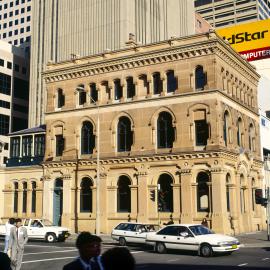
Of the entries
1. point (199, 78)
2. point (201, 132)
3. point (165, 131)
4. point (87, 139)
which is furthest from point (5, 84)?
point (201, 132)

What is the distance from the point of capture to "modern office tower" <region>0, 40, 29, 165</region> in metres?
87.2

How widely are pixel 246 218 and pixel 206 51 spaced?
595 inches

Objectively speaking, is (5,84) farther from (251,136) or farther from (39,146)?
(251,136)

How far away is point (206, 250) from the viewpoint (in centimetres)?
2278

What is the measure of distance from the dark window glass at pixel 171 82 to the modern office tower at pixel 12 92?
5276cm

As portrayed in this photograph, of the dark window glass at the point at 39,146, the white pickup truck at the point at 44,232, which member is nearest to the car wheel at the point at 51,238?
the white pickup truck at the point at 44,232

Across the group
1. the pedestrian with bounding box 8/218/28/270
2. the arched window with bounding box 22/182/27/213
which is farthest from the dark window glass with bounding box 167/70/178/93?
the pedestrian with bounding box 8/218/28/270

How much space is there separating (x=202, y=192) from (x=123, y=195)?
7260 mm

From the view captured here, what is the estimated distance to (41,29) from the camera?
89.7 meters

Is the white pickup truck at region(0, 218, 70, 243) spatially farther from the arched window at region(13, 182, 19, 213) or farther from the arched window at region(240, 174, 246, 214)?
the arched window at region(240, 174, 246, 214)

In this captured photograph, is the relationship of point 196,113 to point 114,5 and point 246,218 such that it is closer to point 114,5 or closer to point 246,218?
point 246,218

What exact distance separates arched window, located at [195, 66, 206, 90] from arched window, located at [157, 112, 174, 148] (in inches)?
137

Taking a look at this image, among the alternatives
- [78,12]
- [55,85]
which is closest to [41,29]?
[78,12]

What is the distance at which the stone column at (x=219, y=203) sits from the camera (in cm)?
3512
